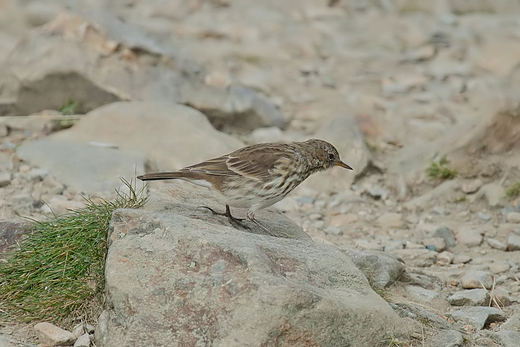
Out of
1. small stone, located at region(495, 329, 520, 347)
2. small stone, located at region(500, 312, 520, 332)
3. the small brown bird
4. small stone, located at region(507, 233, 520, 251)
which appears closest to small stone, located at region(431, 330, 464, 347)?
small stone, located at region(495, 329, 520, 347)

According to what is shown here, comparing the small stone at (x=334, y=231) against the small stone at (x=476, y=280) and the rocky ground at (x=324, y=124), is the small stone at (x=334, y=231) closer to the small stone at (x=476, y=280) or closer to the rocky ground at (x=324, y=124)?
the rocky ground at (x=324, y=124)

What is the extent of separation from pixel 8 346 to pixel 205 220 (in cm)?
179

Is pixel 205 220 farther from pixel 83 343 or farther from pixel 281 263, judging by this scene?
pixel 83 343

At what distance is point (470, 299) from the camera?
7078 mm

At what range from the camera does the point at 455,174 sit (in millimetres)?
10297

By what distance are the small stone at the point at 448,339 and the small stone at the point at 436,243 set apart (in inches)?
111

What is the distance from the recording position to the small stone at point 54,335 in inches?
220

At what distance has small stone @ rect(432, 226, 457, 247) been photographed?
8.94 meters

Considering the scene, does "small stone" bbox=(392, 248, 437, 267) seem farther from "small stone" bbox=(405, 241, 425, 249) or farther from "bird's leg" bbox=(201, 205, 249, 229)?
"bird's leg" bbox=(201, 205, 249, 229)

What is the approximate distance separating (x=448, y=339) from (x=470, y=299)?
4.27 ft

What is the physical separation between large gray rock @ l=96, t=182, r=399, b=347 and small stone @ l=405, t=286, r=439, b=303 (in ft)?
4.72

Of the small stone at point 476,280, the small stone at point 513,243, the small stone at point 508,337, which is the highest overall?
the small stone at point 508,337

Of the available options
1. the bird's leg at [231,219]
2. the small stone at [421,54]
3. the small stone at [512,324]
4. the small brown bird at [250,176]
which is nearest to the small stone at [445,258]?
the small stone at [512,324]

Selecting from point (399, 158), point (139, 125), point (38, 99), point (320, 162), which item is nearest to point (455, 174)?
point (399, 158)
